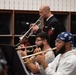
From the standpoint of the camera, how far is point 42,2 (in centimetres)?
510

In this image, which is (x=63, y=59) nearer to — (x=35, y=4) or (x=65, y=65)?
(x=65, y=65)

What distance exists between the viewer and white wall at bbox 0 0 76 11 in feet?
15.9

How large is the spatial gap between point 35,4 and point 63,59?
2.80 m

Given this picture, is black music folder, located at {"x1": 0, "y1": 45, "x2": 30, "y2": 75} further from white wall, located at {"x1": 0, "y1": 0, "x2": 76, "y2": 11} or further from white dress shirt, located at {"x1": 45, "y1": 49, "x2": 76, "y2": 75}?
white wall, located at {"x1": 0, "y1": 0, "x2": 76, "y2": 11}

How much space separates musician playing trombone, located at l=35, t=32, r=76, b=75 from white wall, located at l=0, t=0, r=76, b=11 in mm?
2569

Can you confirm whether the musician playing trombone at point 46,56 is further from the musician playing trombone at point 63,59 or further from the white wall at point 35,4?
the white wall at point 35,4

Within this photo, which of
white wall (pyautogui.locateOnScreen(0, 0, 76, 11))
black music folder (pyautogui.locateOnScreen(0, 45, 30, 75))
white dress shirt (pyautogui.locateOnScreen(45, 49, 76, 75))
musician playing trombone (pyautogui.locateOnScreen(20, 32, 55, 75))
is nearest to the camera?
black music folder (pyautogui.locateOnScreen(0, 45, 30, 75))

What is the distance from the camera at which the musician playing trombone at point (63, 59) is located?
2309 mm

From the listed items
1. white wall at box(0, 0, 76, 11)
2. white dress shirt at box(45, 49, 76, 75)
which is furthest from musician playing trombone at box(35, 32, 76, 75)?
white wall at box(0, 0, 76, 11)

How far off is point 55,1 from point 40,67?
2.79 metres

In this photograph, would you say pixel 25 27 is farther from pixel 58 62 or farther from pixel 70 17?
pixel 58 62

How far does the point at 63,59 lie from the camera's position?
240cm

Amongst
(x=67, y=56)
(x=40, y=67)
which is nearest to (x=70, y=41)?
(x=67, y=56)

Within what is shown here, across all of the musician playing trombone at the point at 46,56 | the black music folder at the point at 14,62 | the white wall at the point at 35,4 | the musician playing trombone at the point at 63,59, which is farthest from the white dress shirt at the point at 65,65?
the white wall at the point at 35,4
